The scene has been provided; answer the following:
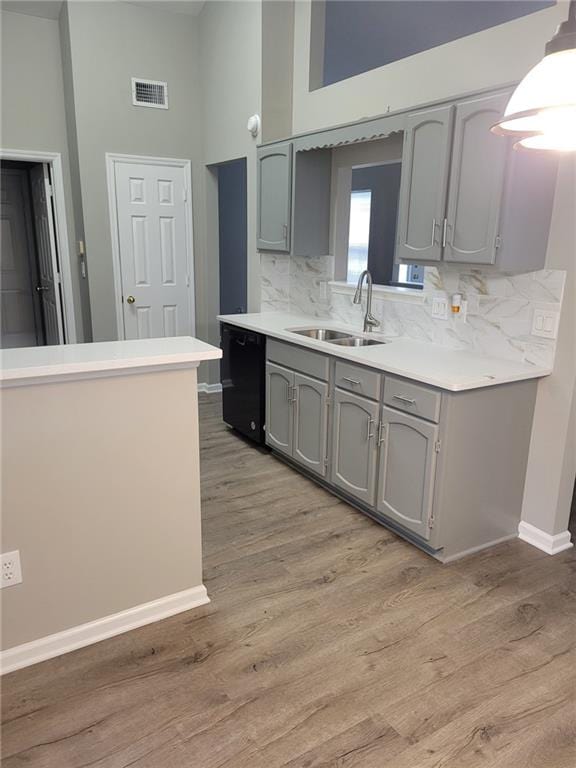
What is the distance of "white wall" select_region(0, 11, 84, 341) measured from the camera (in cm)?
442

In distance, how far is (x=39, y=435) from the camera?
6.23ft

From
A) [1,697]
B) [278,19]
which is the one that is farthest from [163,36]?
[1,697]

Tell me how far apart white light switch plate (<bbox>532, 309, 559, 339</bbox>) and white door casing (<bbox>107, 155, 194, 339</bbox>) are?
134 inches

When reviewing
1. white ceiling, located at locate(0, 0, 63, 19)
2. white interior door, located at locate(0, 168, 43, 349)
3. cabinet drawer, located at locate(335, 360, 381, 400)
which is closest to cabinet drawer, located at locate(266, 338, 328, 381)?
cabinet drawer, located at locate(335, 360, 381, 400)

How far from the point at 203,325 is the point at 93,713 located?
156 inches

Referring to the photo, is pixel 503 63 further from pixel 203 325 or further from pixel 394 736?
pixel 203 325

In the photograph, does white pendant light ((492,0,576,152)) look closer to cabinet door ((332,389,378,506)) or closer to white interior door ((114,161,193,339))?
cabinet door ((332,389,378,506))

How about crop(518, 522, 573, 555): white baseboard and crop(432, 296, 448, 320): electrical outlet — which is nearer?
crop(518, 522, 573, 555): white baseboard

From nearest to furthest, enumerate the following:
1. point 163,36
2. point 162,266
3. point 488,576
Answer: point 488,576 < point 163,36 < point 162,266

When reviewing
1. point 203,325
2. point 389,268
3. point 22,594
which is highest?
point 389,268

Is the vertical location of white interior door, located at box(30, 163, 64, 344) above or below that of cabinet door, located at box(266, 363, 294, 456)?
above

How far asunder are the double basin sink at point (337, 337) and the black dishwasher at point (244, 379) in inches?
13.0

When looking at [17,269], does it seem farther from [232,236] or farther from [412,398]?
[412,398]

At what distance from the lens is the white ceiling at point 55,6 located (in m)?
4.24
